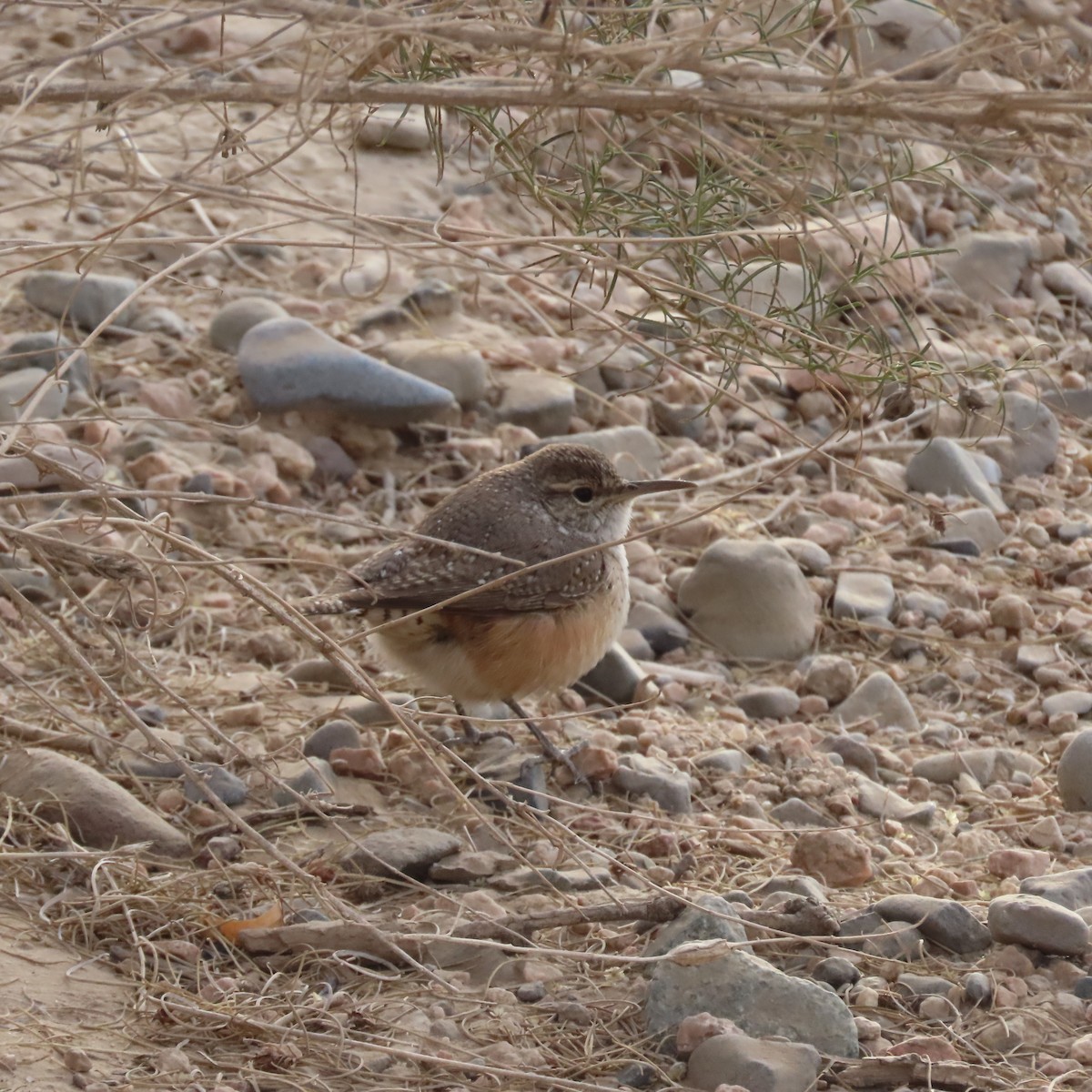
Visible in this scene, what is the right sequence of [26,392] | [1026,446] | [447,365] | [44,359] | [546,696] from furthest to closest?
[1026,446] → [447,365] → [44,359] → [26,392] → [546,696]

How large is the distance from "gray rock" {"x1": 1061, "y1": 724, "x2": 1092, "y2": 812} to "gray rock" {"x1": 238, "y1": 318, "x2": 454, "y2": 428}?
3.18 m

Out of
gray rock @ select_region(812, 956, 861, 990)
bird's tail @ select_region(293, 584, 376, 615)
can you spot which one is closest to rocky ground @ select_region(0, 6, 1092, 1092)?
gray rock @ select_region(812, 956, 861, 990)

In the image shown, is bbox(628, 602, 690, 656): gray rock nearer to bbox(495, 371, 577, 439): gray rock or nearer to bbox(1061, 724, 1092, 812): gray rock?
bbox(495, 371, 577, 439): gray rock

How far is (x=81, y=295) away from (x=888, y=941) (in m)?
4.69

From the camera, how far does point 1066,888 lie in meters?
4.14

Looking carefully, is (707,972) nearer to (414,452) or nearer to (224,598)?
(224,598)

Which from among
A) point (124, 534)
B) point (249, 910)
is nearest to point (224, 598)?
point (124, 534)

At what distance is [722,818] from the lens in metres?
4.80

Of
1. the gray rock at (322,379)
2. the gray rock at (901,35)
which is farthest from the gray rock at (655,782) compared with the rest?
the gray rock at (901,35)

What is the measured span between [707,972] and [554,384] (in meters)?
4.05

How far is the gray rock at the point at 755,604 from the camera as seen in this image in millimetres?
5992

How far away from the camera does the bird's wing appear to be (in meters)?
5.15

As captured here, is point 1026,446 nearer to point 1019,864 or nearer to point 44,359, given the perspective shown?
point 1019,864

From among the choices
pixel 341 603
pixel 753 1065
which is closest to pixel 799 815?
pixel 753 1065
